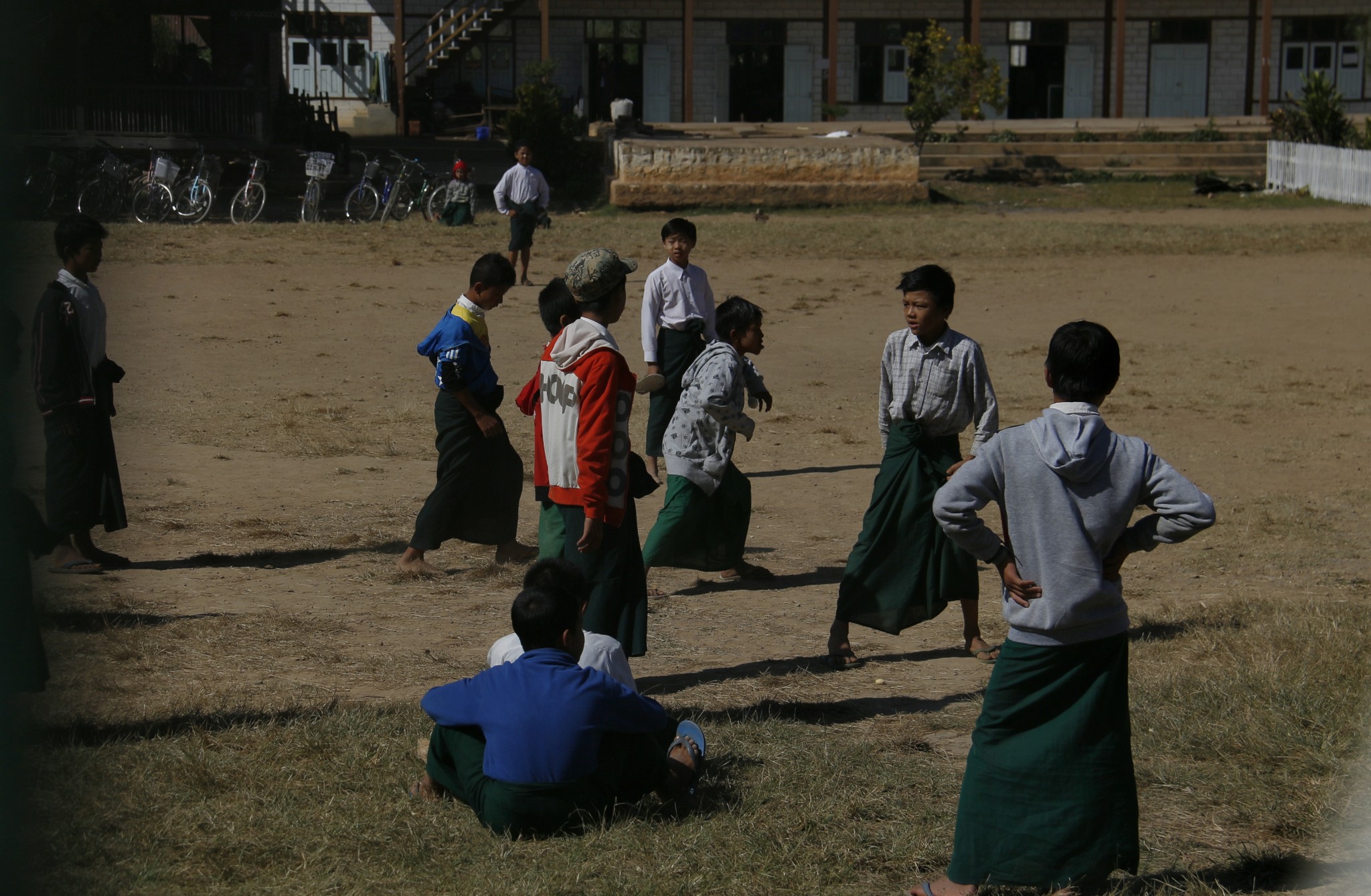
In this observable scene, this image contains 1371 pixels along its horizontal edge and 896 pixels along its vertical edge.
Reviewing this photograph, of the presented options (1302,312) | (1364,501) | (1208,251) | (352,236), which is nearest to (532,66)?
(352,236)

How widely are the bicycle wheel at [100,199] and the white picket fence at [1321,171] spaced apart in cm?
1991

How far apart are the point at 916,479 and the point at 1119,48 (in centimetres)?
3011

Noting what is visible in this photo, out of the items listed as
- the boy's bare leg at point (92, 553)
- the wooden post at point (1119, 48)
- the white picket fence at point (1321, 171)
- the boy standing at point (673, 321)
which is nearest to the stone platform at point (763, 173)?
the white picket fence at point (1321, 171)

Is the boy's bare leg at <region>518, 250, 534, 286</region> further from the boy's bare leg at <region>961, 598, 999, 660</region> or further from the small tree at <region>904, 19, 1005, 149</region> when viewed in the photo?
the small tree at <region>904, 19, 1005, 149</region>

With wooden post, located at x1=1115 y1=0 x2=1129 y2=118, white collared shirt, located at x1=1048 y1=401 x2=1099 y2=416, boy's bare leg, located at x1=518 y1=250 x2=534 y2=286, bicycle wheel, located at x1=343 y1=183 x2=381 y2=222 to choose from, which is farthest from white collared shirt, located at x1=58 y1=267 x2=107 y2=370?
wooden post, located at x1=1115 y1=0 x2=1129 y2=118

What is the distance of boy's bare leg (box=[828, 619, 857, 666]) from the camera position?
5.27 metres

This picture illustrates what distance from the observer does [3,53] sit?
1274 mm

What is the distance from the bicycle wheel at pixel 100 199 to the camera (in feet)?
65.4

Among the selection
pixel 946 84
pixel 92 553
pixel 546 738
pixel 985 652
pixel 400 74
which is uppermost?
pixel 400 74

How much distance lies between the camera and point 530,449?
916 cm

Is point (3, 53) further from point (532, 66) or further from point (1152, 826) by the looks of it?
point (532, 66)

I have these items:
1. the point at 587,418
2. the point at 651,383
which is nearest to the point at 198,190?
the point at 651,383

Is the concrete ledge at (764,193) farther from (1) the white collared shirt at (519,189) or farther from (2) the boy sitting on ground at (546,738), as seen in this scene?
(2) the boy sitting on ground at (546,738)

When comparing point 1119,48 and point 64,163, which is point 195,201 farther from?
point 1119,48
